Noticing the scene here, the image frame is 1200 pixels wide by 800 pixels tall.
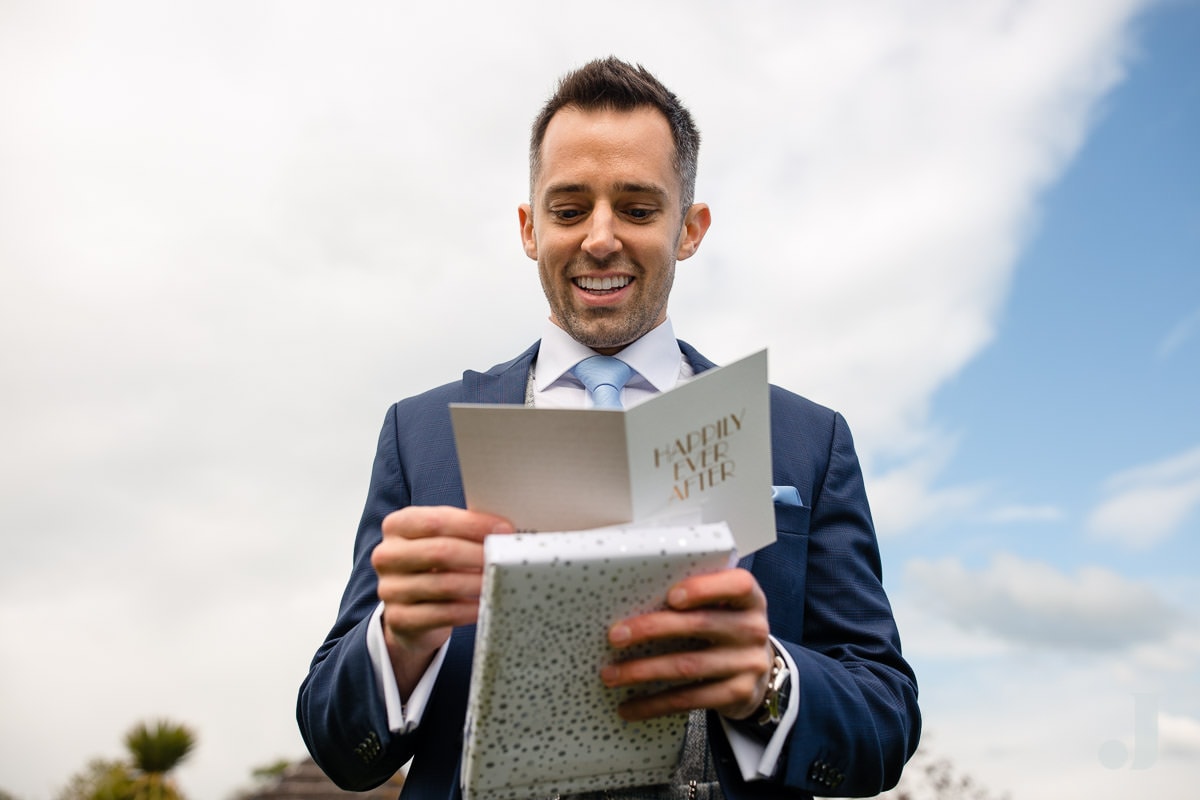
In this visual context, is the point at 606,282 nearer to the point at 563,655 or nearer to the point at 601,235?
the point at 601,235

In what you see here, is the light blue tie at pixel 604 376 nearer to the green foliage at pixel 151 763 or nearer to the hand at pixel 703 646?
the hand at pixel 703 646

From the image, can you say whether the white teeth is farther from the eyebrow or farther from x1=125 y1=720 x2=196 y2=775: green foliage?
x1=125 y1=720 x2=196 y2=775: green foliage

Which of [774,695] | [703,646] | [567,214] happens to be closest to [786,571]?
[774,695]

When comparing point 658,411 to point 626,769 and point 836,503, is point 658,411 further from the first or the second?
point 836,503

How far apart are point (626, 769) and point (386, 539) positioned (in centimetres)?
74

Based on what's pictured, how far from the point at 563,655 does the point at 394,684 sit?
54cm

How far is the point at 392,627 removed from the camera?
211cm

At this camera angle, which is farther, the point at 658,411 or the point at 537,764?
the point at 537,764

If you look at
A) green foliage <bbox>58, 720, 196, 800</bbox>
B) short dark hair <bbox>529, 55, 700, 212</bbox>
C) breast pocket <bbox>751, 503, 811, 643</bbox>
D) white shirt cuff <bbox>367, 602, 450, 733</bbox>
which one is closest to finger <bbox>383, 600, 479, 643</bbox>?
white shirt cuff <bbox>367, 602, 450, 733</bbox>

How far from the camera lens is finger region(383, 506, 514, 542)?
76.5 inches

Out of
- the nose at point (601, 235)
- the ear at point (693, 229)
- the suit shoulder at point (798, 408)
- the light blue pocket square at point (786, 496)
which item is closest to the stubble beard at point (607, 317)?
the nose at point (601, 235)

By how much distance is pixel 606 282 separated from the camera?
3.00m

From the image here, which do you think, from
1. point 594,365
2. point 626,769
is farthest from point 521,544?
point 594,365

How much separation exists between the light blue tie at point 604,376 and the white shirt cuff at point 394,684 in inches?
35.4
